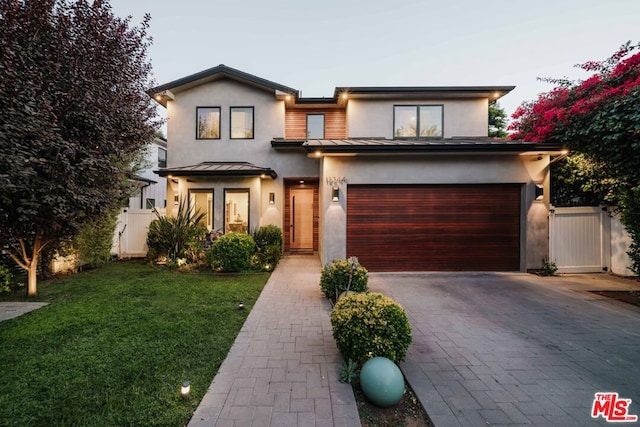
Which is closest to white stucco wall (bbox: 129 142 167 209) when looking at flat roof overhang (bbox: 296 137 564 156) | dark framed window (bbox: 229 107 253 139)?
dark framed window (bbox: 229 107 253 139)

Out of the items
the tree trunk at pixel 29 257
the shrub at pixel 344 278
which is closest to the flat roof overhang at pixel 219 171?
the tree trunk at pixel 29 257

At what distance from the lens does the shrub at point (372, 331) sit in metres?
2.75

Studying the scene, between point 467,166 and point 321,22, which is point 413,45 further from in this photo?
point 467,166

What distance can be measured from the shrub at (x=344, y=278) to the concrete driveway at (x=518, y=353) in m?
1.05

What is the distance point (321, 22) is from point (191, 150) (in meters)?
10.9

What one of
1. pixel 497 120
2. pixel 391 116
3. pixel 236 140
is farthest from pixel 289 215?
pixel 497 120

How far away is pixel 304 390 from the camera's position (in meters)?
2.56

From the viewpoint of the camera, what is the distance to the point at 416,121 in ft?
33.6

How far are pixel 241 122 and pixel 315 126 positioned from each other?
3116mm

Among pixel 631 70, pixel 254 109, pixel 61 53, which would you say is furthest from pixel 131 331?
pixel 631 70

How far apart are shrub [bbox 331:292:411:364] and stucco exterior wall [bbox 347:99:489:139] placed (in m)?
8.44

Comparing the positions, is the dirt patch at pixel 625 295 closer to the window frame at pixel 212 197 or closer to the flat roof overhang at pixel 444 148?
the flat roof overhang at pixel 444 148

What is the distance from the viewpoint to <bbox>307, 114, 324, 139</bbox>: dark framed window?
1106 centimetres

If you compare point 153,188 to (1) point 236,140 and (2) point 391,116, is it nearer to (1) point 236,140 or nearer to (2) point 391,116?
(1) point 236,140
